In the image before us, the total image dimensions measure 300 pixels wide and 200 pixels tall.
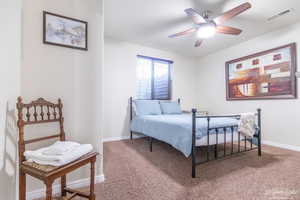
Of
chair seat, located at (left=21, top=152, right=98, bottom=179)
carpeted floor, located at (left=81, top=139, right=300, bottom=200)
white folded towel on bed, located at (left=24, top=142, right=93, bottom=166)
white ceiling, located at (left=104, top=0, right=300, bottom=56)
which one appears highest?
white ceiling, located at (left=104, top=0, right=300, bottom=56)

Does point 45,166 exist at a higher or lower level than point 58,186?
higher

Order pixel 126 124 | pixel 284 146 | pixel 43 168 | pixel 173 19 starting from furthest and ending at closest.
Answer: pixel 126 124 < pixel 284 146 < pixel 173 19 < pixel 43 168

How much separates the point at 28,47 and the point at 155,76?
3.10 m

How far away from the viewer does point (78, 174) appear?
5.21 ft

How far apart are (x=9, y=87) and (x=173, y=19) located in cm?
251

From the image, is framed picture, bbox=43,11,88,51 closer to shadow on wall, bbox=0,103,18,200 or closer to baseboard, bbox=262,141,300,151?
shadow on wall, bbox=0,103,18,200

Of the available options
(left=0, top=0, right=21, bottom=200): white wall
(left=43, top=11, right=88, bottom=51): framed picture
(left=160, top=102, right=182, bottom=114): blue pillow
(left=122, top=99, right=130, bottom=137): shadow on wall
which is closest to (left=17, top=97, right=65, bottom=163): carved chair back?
(left=0, top=0, right=21, bottom=200): white wall

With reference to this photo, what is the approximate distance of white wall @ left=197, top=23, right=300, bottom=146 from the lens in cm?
282

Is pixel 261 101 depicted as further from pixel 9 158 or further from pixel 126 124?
pixel 9 158

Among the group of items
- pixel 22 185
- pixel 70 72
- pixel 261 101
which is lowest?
pixel 22 185

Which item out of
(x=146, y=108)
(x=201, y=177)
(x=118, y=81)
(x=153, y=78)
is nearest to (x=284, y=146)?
(x=201, y=177)

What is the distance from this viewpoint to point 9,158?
125 centimetres

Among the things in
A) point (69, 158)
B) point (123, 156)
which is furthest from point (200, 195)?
point (123, 156)

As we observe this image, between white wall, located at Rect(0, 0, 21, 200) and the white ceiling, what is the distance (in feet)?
4.26
